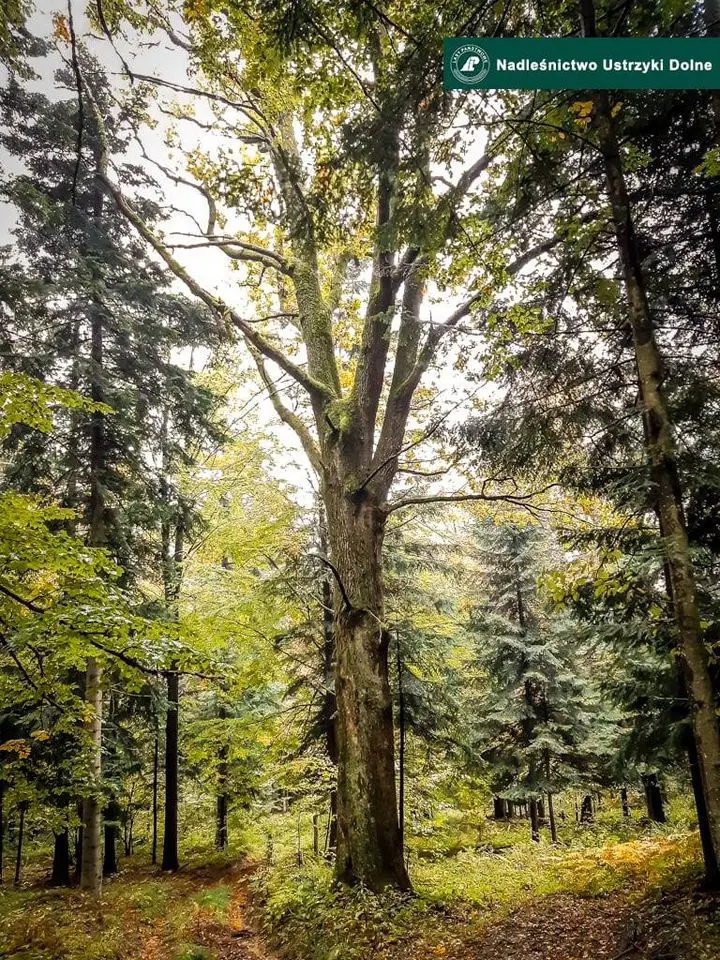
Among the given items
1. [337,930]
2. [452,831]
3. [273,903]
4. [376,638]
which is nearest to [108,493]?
[376,638]

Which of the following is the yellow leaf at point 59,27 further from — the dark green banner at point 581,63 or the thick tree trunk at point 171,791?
the thick tree trunk at point 171,791

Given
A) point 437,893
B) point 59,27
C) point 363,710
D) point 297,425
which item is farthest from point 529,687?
point 59,27

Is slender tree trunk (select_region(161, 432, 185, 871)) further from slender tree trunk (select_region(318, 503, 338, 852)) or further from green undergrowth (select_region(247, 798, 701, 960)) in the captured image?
green undergrowth (select_region(247, 798, 701, 960))

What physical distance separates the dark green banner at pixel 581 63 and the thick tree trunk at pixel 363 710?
4760mm

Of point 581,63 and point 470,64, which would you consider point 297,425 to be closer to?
point 470,64

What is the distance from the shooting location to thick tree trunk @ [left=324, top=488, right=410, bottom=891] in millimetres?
5789

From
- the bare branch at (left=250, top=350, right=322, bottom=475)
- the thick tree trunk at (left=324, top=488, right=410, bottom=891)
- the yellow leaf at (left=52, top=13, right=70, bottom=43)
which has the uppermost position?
the yellow leaf at (left=52, top=13, right=70, bottom=43)

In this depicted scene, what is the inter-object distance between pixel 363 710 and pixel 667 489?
4401 millimetres

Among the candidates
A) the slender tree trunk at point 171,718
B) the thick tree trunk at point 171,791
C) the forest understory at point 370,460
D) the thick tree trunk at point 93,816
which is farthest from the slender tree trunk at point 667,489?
the thick tree trunk at point 171,791

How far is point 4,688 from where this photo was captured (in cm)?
525

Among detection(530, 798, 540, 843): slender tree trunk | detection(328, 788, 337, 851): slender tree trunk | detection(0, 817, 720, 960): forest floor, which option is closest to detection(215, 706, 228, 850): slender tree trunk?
detection(0, 817, 720, 960): forest floor

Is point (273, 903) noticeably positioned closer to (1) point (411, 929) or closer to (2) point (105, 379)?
(1) point (411, 929)

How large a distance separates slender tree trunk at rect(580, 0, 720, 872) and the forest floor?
1.60 m

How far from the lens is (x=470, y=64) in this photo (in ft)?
14.4
